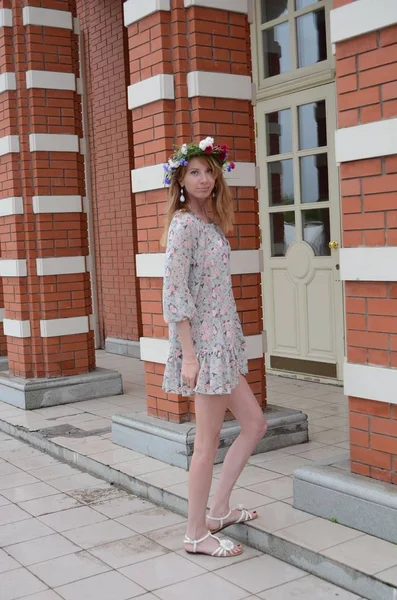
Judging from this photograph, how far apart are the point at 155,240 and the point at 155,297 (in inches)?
16.1

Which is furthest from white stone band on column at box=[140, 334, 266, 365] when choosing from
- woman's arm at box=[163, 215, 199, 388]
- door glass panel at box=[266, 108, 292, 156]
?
door glass panel at box=[266, 108, 292, 156]

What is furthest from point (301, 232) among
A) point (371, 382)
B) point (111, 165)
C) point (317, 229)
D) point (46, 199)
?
point (371, 382)

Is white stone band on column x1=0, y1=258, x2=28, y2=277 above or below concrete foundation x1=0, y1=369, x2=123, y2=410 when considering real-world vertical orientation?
above

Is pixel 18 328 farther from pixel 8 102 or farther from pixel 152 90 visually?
pixel 152 90

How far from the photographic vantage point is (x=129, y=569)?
13.2 ft

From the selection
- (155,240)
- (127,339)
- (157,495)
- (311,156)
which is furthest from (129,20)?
(127,339)

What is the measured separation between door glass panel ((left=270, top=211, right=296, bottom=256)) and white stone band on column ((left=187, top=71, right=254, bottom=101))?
2580 mm

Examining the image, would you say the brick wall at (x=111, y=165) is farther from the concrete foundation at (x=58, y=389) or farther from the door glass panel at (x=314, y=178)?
the door glass panel at (x=314, y=178)

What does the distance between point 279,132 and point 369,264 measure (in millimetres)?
4470

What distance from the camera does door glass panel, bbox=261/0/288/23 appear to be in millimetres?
7941

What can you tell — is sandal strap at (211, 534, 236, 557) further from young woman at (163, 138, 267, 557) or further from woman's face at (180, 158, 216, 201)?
woman's face at (180, 158, 216, 201)

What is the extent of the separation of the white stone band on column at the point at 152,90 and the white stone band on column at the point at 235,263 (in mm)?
1068

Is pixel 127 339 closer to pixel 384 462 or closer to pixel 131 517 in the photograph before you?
pixel 131 517

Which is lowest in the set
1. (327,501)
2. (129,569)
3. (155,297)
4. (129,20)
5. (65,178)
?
(129,569)
